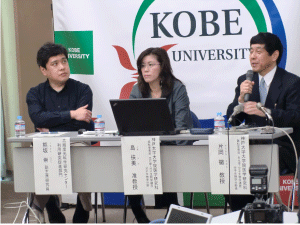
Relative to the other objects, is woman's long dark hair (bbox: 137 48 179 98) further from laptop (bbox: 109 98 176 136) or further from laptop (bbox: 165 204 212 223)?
laptop (bbox: 165 204 212 223)

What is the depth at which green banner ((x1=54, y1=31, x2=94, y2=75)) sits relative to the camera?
15.6ft

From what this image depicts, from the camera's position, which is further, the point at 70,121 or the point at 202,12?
the point at 202,12

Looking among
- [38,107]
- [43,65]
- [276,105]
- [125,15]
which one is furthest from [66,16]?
[276,105]

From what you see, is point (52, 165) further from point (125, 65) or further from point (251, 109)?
point (125, 65)

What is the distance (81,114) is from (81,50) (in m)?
1.15

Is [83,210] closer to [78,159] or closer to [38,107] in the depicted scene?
[78,159]

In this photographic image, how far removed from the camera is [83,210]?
153 inches

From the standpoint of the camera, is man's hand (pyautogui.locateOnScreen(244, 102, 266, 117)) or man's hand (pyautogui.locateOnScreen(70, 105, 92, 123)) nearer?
man's hand (pyautogui.locateOnScreen(244, 102, 266, 117))

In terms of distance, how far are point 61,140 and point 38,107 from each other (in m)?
0.64

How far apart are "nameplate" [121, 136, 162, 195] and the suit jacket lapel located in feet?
3.12

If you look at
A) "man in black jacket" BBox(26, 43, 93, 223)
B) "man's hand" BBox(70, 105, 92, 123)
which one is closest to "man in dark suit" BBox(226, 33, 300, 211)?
"man's hand" BBox(70, 105, 92, 123)

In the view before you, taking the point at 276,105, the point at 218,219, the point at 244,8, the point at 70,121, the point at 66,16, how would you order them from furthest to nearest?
the point at 66,16
the point at 244,8
the point at 70,121
the point at 276,105
the point at 218,219

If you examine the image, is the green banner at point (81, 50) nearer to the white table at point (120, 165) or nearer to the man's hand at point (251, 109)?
the white table at point (120, 165)

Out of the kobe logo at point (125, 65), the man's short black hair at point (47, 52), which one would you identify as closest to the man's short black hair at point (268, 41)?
the kobe logo at point (125, 65)
